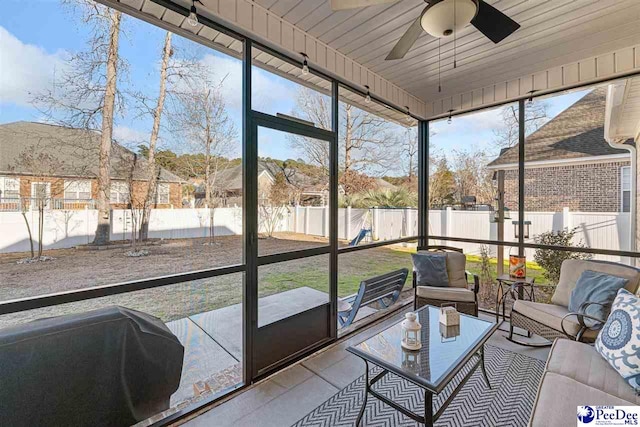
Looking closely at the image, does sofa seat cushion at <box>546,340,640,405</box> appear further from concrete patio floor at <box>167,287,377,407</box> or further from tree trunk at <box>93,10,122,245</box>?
tree trunk at <box>93,10,122,245</box>

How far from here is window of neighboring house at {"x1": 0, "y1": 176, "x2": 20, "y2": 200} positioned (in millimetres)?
1478

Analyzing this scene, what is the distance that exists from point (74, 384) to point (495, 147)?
15.9 feet

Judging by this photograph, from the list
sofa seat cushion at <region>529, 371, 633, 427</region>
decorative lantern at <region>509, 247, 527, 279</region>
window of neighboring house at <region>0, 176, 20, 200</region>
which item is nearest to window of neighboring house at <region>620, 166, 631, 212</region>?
decorative lantern at <region>509, 247, 527, 279</region>

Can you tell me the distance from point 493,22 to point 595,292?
8.26 ft

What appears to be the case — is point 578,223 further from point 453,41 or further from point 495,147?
point 453,41

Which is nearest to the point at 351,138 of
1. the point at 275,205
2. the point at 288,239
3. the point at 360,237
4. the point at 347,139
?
the point at 347,139

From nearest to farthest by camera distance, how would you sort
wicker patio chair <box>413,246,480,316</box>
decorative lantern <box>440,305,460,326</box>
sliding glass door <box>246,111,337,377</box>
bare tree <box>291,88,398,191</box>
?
decorative lantern <box>440,305,460,326</box> < sliding glass door <box>246,111,337,377</box> < bare tree <box>291,88,398,191</box> < wicker patio chair <box>413,246,480,316</box>

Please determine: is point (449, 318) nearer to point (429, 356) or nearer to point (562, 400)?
point (429, 356)

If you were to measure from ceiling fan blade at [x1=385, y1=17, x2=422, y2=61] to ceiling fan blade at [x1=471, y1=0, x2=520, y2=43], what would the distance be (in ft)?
1.17

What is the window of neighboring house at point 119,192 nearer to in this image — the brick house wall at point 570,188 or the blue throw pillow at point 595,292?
the blue throw pillow at point 595,292

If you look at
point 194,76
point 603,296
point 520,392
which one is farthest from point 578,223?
point 194,76

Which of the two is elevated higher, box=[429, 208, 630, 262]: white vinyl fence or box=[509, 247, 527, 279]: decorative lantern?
box=[429, 208, 630, 262]: white vinyl fence

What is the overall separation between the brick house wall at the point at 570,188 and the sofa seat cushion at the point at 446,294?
56.4 inches

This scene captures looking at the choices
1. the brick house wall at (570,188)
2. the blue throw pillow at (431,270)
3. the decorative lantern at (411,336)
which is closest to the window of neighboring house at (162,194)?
the decorative lantern at (411,336)
